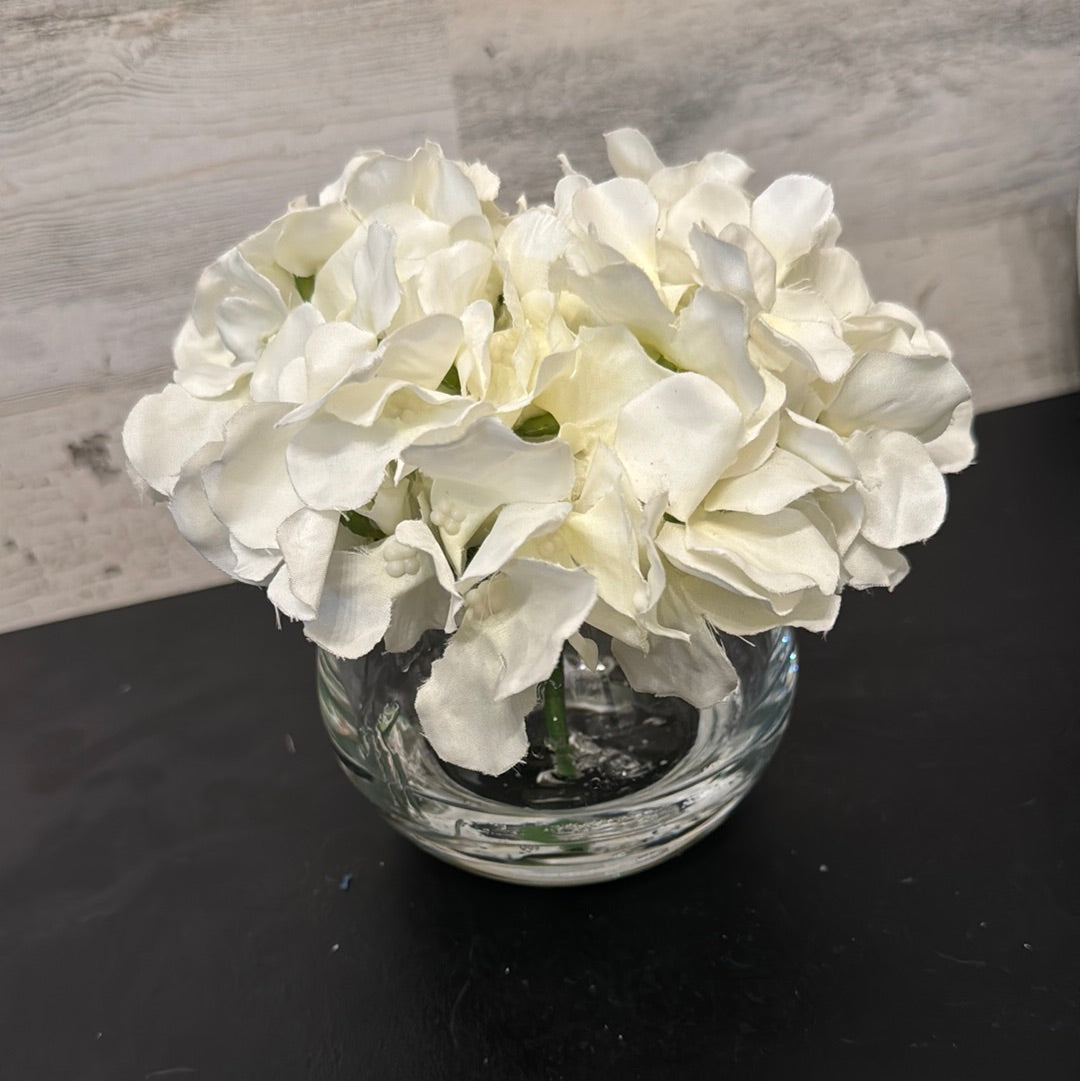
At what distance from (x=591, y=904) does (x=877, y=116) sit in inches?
22.0

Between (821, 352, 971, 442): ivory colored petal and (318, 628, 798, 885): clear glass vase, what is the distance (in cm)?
11

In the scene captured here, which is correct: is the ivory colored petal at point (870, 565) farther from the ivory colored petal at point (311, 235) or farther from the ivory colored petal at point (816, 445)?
the ivory colored petal at point (311, 235)

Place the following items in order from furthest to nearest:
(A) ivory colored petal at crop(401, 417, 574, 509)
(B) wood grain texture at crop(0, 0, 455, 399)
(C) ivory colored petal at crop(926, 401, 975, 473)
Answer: (B) wood grain texture at crop(0, 0, 455, 399)
(C) ivory colored petal at crop(926, 401, 975, 473)
(A) ivory colored petal at crop(401, 417, 574, 509)

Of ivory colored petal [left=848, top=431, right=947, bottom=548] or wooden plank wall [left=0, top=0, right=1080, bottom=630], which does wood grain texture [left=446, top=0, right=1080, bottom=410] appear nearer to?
wooden plank wall [left=0, top=0, right=1080, bottom=630]

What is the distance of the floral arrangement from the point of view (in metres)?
0.33

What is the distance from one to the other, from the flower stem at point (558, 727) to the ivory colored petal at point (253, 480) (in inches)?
5.7

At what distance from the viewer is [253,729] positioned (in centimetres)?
66

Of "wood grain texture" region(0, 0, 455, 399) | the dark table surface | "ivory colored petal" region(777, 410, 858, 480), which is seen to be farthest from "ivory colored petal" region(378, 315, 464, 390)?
"wood grain texture" region(0, 0, 455, 399)

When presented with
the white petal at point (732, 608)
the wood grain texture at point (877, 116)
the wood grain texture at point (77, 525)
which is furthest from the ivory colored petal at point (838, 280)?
the wood grain texture at point (77, 525)

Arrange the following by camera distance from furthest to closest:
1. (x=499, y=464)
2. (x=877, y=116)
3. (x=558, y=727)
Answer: (x=877, y=116) → (x=558, y=727) → (x=499, y=464)

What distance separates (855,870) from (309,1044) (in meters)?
0.25

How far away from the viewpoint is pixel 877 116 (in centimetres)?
78

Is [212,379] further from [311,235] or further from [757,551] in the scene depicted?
[757,551]

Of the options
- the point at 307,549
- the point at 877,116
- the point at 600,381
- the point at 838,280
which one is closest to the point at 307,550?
the point at 307,549
